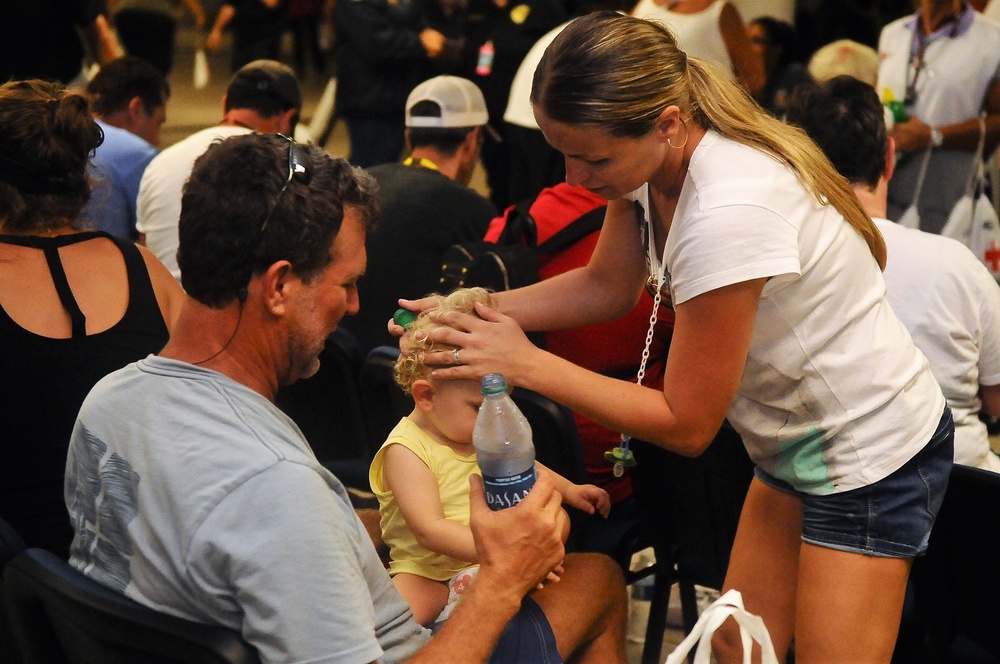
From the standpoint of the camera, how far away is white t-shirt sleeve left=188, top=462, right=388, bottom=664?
1298mm

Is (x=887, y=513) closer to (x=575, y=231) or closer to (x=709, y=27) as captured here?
(x=575, y=231)

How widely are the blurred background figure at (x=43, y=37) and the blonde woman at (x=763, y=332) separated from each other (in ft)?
12.0

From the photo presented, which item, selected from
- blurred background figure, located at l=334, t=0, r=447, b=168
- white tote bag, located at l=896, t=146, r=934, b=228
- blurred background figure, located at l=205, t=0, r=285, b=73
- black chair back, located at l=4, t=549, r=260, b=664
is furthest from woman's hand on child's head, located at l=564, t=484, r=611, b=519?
blurred background figure, located at l=205, t=0, r=285, b=73

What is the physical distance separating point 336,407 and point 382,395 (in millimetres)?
418

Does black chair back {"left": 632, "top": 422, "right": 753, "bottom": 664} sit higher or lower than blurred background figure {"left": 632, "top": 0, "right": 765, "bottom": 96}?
lower

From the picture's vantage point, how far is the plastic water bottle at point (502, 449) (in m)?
1.61

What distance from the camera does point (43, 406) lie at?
211cm

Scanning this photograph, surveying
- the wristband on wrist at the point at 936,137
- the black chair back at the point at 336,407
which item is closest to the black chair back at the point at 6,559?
the black chair back at the point at 336,407

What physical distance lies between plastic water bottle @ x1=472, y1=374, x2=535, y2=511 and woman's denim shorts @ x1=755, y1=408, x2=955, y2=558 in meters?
0.50

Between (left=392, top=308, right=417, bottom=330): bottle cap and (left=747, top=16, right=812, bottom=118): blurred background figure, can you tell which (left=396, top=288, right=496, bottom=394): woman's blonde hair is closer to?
(left=392, top=308, right=417, bottom=330): bottle cap

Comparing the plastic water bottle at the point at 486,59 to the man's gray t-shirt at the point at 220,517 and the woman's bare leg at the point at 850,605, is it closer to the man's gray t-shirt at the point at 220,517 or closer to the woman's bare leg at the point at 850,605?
the woman's bare leg at the point at 850,605

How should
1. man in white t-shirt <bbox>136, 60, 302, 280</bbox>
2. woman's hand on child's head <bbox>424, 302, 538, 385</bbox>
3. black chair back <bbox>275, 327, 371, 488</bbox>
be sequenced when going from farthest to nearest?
1. man in white t-shirt <bbox>136, 60, 302, 280</bbox>
2. black chair back <bbox>275, 327, 371, 488</bbox>
3. woman's hand on child's head <bbox>424, 302, 538, 385</bbox>

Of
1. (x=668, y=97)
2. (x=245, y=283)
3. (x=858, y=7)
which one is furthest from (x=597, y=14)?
(x=858, y=7)

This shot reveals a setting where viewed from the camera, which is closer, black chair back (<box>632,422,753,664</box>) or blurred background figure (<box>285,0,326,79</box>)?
black chair back (<box>632,422,753,664</box>)
